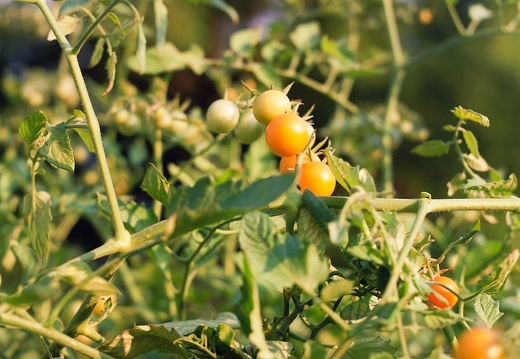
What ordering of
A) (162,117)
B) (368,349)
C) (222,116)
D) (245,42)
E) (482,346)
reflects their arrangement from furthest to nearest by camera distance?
(245,42) < (162,117) < (222,116) < (368,349) < (482,346)

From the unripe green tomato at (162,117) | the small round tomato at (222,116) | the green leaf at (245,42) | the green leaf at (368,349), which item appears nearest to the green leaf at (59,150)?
the small round tomato at (222,116)

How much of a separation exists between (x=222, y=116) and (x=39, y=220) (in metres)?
0.18

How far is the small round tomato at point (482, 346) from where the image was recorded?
0.30 m

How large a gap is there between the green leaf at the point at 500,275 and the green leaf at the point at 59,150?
31cm

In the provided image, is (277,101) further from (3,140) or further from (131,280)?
(3,140)

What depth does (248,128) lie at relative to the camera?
1.96ft

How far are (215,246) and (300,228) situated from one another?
23 cm

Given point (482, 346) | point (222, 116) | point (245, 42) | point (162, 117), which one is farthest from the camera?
point (245, 42)

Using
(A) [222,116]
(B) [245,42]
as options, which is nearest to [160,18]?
(A) [222,116]

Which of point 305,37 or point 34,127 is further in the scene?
point 305,37

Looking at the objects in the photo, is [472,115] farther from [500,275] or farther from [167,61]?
[167,61]

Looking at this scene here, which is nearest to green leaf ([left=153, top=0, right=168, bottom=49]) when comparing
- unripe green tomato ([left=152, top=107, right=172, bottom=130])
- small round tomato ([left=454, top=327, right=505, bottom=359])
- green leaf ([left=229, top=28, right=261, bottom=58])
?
unripe green tomato ([left=152, top=107, right=172, bottom=130])

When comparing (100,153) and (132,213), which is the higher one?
(100,153)

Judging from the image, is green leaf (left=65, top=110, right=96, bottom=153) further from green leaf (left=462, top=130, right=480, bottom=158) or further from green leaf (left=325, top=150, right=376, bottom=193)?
green leaf (left=462, top=130, right=480, bottom=158)
